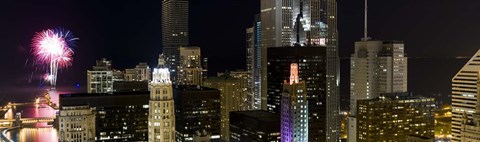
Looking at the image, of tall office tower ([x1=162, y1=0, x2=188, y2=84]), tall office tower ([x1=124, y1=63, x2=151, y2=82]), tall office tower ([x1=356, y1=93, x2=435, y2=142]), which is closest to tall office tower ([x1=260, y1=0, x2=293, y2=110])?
tall office tower ([x1=356, y1=93, x2=435, y2=142])

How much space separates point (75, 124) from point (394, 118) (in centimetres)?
3433

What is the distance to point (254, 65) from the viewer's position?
8569cm

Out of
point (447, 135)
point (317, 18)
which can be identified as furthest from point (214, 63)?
point (447, 135)

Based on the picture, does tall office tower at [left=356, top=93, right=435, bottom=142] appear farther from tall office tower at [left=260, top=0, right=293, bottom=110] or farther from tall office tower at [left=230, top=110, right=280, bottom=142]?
tall office tower at [left=260, top=0, right=293, bottom=110]

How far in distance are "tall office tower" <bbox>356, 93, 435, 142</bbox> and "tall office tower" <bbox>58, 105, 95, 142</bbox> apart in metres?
29.3

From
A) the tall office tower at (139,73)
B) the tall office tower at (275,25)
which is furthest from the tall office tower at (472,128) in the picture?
the tall office tower at (139,73)

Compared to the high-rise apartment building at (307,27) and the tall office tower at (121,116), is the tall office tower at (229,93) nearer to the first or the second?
the high-rise apartment building at (307,27)

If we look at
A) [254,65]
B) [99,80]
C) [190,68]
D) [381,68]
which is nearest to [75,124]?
[99,80]

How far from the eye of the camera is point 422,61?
85125mm

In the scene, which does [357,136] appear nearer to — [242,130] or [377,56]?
[242,130]

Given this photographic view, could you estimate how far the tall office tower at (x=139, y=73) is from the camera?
86.4 metres

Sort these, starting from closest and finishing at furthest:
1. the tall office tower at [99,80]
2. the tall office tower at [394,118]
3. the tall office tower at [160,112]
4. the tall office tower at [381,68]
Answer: the tall office tower at [160,112] < the tall office tower at [394,118] < the tall office tower at [99,80] < the tall office tower at [381,68]

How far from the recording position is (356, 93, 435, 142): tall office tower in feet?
179

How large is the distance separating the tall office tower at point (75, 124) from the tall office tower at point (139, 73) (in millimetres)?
43518
